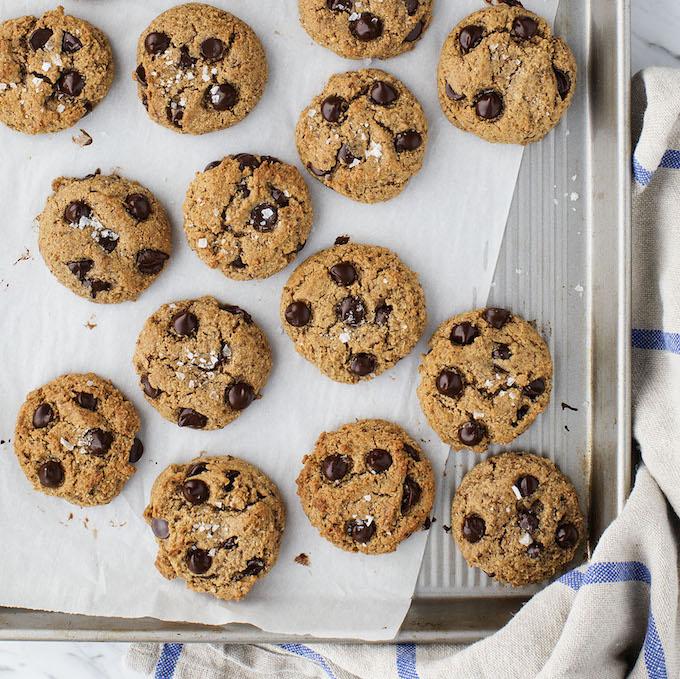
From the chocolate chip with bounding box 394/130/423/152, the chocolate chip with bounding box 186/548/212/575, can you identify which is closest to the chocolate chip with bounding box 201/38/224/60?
the chocolate chip with bounding box 394/130/423/152

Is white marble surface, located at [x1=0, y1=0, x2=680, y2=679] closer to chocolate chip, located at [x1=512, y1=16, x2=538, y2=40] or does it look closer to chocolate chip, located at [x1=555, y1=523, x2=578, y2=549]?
chocolate chip, located at [x1=555, y1=523, x2=578, y2=549]

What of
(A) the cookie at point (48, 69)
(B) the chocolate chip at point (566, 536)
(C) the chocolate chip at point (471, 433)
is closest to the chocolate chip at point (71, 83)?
(A) the cookie at point (48, 69)

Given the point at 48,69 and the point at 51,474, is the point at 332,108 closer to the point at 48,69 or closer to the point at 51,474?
the point at 48,69

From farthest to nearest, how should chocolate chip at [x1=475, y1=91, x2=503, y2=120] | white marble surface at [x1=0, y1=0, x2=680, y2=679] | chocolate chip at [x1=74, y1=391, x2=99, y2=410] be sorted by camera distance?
white marble surface at [x1=0, y1=0, x2=680, y2=679] < chocolate chip at [x1=74, y1=391, x2=99, y2=410] < chocolate chip at [x1=475, y1=91, x2=503, y2=120]

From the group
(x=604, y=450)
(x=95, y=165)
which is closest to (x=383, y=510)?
(x=604, y=450)

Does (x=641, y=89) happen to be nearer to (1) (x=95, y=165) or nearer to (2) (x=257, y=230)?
(2) (x=257, y=230)

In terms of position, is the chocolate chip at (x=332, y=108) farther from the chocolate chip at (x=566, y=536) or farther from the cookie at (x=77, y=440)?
the chocolate chip at (x=566, y=536)
